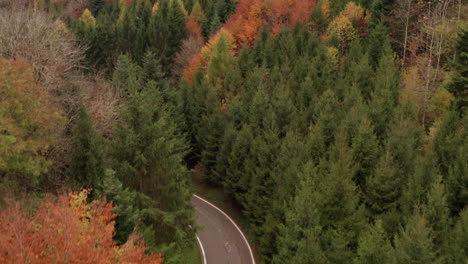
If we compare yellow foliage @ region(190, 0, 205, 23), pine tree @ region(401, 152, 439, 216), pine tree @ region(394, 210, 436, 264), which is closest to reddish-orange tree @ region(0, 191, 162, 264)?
pine tree @ region(394, 210, 436, 264)

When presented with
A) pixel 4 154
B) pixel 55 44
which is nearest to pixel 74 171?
pixel 4 154

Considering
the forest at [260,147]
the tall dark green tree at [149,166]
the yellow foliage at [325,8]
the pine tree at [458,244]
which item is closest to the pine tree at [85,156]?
the forest at [260,147]

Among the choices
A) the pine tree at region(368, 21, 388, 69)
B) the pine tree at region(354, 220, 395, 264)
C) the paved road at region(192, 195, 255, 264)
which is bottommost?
the paved road at region(192, 195, 255, 264)

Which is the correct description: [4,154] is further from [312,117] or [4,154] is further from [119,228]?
[312,117]

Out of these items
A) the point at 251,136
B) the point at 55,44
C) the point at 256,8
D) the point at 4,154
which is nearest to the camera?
the point at 4,154

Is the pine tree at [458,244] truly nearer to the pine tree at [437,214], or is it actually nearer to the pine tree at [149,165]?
the pine tree at [437,214]

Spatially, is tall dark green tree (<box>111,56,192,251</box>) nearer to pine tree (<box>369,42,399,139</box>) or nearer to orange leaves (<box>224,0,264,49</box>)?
pine tree (<box>369,42,399,139</box>)

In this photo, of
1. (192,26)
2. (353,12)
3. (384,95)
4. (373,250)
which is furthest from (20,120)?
(192,26)
